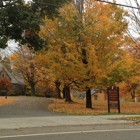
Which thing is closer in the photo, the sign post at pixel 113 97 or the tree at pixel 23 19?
the tree at pixel 23 19

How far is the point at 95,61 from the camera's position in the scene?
1828 centimetres

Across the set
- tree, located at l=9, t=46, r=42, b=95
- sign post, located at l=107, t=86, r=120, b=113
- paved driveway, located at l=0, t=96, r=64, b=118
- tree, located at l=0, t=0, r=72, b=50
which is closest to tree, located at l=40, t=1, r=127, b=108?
sign post, located at l=107, t=86, r=120, b=113

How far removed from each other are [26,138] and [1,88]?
134 feet

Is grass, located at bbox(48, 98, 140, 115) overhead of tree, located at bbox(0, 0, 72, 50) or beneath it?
beneath

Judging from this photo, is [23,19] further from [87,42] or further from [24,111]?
→ [24,111]

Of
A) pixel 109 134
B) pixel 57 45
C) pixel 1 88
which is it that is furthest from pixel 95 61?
pixel 1 88

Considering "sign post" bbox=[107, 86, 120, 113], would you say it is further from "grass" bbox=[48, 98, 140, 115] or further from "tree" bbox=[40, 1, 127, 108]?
"tree" bbox=[40, 1, 127, 108]

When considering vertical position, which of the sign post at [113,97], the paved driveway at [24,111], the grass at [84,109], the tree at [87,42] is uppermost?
the tree at [87,42]

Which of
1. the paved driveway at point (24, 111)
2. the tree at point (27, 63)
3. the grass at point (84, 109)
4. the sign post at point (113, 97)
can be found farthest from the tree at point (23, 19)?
the tree at point (27, 63)

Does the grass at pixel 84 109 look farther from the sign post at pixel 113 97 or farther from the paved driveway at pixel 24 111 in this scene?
the paved driveway at pixel 24 111

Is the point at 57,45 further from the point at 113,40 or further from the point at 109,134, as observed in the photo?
the point at 109,134

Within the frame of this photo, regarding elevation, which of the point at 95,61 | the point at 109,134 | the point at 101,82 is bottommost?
the point at 109,134

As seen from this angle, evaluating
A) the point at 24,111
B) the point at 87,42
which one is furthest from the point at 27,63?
the point at 24,111

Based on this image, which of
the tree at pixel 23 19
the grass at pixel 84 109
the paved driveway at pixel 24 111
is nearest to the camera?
the tree at pixel 23 19
